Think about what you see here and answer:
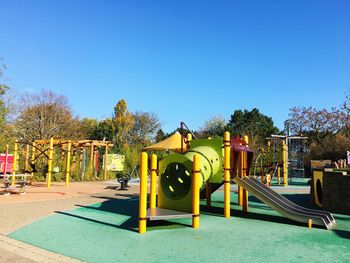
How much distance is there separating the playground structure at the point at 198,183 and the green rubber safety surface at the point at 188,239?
31cm

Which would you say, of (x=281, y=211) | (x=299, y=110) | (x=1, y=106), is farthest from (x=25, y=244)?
(x=299, y=110)

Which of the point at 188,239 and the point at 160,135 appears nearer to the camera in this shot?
the point at 188,239

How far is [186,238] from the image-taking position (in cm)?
631

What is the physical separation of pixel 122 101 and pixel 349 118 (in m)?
30.3

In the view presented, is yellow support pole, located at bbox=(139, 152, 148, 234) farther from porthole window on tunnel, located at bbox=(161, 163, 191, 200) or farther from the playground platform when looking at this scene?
porthole window on tunnel, located at bbox=(161, 163, 191, 200)

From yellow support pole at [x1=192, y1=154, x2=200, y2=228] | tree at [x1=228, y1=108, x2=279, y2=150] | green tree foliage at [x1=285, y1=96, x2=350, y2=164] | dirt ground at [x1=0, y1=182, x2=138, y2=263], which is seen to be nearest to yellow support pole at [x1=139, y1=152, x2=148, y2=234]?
yellow support pole at [x1=192, y1=154, x2=200, y2=228]

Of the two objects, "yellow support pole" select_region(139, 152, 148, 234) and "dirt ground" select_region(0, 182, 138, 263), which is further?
"yellow support pole" select_region(139, 152, 148, 234)

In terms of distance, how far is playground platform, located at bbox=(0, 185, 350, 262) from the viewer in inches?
203

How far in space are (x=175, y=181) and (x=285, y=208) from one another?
2691 mm

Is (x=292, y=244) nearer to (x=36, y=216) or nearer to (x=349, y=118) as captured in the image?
(x=36, y=216)

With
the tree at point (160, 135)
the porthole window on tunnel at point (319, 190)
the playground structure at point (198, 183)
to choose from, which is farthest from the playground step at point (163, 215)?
the tree at point (160, 135)

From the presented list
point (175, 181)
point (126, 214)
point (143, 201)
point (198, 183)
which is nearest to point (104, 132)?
point (126, 214)

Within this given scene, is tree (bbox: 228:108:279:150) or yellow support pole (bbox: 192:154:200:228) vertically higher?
tree (bbox: 228:108:279:150)

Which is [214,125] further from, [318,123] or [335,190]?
[335,190]
